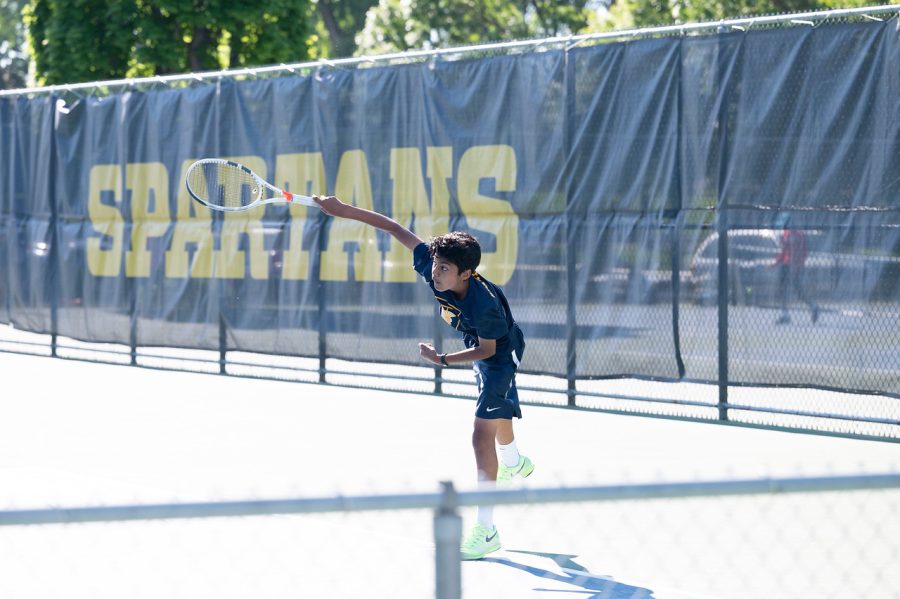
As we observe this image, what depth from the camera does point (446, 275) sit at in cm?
600

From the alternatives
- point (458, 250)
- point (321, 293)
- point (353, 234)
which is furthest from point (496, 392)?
point (321, 293)

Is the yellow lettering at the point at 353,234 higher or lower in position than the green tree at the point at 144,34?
lower

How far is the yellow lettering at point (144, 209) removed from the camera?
12.9m

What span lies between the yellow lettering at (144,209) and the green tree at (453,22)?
25471 millimetres

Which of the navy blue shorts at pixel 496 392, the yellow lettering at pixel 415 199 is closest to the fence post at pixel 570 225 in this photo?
the yellow lettering at pixel 415 199

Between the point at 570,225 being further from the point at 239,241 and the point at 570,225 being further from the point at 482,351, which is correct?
the point at 482,351

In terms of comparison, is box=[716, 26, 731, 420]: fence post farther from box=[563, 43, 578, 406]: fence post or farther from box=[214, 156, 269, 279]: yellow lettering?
box=[214, 156, 269, 279]: yellow lettering

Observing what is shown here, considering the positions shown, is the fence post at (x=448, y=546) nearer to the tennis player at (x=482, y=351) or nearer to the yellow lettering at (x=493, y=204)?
the tennis player at (x=482, y=351)

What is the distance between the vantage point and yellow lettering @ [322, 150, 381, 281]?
1127cm

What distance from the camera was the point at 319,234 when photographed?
11.7 m

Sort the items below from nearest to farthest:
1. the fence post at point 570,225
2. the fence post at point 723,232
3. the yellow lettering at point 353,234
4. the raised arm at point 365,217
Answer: the raised arm at point 365,217 → the fence post at point 723,232 → the fence post at point 570,225 → the yellow lettering at point 353,234

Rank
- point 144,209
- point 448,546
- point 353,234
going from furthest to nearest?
1. point 144,209
2. point 353,234
3. point 448,546

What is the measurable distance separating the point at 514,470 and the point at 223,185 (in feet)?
14.6

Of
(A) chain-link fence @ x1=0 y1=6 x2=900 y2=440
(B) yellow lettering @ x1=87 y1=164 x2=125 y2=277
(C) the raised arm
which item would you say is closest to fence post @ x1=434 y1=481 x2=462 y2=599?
(C) the raised arm
